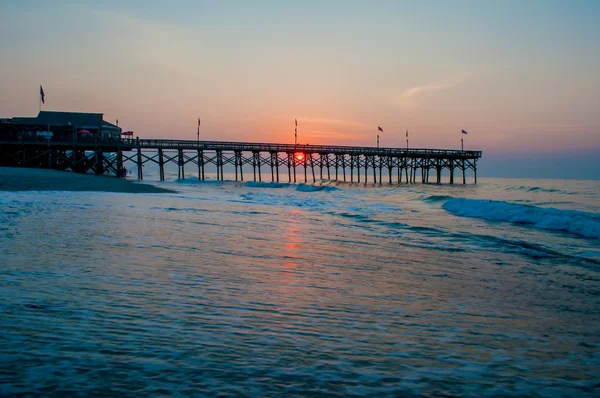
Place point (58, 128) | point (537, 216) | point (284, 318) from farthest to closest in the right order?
1. point (58, 128)
2. point (537, 216)
3. point (284, 318)

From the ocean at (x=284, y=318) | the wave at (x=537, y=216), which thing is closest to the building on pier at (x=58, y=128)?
the wave at (x=537, y=216)

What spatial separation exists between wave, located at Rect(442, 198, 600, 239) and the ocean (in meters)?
5.47

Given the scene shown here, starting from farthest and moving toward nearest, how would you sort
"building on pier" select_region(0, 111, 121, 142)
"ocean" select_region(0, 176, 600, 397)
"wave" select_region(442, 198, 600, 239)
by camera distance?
"building on pier" select_region(0, 111, 121, 142)
"wave" select_region(442, 198, 600, 239)
"ocean" select_region(0, 176, 600, 397)

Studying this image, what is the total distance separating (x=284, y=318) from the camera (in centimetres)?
388

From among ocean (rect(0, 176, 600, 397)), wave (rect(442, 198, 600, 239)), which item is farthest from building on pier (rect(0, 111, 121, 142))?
ocean (rect(0, 176, 600, 397))

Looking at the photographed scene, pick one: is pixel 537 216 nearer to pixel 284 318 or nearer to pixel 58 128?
pixel 284 318

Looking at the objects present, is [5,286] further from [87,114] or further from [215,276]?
[87,114]

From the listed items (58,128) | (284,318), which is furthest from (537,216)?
(58,128)

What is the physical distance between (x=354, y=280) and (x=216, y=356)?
2.97 metres

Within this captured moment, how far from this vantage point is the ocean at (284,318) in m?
2.64

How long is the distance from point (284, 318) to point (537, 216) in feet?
49.0

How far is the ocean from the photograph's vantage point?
8.66ft

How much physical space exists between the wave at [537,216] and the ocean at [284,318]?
17.9 ft

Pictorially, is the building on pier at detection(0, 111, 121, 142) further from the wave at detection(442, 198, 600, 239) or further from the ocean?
the ocean
